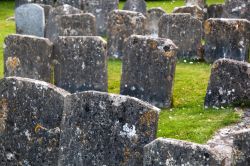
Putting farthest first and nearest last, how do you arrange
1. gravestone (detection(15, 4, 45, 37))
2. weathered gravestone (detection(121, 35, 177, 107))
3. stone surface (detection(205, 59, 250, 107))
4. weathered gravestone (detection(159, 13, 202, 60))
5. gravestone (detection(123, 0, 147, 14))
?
gravestone (detection(123, 0, 147, 14)) < gravestone (detection(15, 4, 45, 37)) < weathered gravestone (detection(159, 13, 202, 60)) < weathered gravestone (detection(121, 35, 177, 107)) < stone surface (detection(205, 59, 250, 107))

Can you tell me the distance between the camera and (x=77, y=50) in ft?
42.2

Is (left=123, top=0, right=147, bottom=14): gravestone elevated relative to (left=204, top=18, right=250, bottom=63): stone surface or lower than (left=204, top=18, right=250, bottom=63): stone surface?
elevated

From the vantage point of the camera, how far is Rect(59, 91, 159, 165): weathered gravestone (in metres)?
7.17

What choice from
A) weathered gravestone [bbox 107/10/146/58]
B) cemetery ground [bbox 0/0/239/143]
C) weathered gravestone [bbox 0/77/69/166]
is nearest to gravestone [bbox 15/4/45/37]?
weathered gravestone [bbox 107/10/146/58]

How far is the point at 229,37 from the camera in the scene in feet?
53.5

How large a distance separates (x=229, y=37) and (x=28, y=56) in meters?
5.83

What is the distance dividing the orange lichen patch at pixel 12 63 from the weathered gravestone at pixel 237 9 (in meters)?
9.97

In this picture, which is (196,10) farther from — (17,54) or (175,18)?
(17,54)

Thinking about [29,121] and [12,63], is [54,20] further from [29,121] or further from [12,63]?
[29,121]

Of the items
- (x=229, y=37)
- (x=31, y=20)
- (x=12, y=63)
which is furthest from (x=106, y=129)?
(x=31, y=20)

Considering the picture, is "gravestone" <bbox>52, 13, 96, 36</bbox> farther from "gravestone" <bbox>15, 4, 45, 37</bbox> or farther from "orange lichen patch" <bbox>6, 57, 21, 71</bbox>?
"orange lichen patch" <bbox>6, 57, 21, 71</bbox>

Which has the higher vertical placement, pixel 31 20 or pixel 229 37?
pixel 31 20

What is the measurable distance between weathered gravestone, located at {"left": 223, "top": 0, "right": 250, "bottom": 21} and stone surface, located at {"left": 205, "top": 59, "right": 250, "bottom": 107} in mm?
9196

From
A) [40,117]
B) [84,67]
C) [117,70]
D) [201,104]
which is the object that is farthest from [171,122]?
[117,70]
